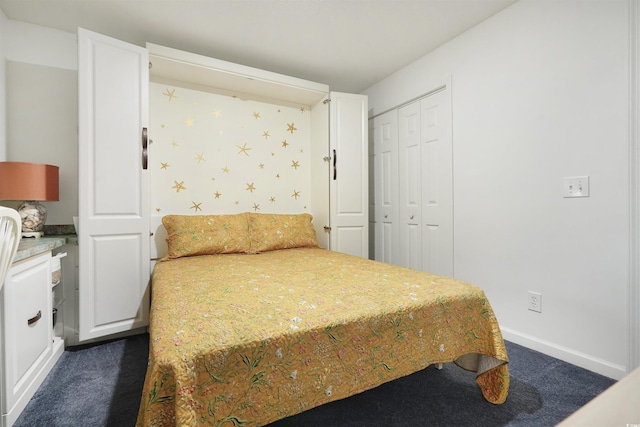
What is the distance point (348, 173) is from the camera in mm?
3158

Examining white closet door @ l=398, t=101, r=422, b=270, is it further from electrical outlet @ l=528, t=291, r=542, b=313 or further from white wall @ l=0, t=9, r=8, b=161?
white wall @ l=0, t=9, r=8, b=161

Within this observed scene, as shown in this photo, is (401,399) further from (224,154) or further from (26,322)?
(224,154)

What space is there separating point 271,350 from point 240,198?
88.4 inches

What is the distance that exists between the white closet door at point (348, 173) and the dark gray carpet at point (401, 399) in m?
1.59

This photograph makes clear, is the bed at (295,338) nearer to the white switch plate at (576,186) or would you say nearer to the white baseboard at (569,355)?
the white baseboard at (569,355)

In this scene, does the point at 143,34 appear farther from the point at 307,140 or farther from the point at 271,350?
the point at 271,350

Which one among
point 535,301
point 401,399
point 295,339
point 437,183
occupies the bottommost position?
point 401,399

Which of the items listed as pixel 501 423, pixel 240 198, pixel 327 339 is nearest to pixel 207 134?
pixel 240 198

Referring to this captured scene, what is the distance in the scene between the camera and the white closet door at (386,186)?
3238mm

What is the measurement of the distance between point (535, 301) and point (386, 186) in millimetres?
1758

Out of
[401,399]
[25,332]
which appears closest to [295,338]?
[401,399]

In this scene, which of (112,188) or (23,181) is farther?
(112,188)

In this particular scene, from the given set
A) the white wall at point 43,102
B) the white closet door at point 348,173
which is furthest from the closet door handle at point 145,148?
the white closet door at point 348,173

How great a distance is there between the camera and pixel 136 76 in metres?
2.20
